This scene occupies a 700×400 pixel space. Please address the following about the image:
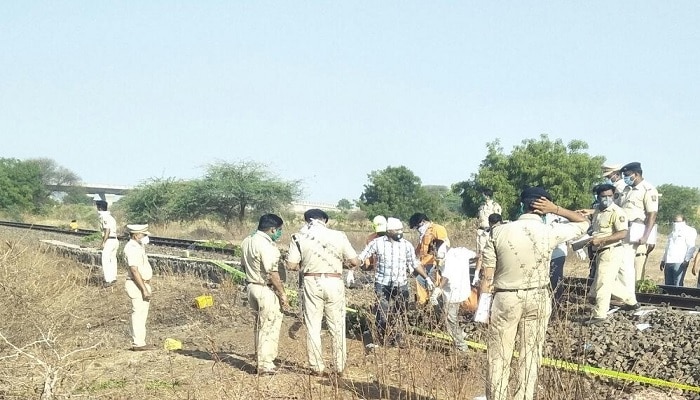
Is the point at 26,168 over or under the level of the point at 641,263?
over

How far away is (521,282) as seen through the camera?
6.01 m

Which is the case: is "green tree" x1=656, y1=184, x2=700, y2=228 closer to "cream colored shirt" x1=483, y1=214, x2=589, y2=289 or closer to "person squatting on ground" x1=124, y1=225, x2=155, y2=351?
"person squatting on ground" x1=124, y1=225, x2=155, y2=351

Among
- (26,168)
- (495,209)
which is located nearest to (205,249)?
(495,209)

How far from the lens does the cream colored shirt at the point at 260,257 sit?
833 centimetres

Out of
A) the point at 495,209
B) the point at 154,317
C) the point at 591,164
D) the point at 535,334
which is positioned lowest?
the point at 154,317

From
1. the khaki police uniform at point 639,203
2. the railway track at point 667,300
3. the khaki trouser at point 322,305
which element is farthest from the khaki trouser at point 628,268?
the khaki trouser at point 322,305

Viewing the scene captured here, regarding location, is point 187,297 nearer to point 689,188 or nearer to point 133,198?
point 133,198

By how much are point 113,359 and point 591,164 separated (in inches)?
1460

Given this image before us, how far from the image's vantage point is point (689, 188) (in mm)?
65062

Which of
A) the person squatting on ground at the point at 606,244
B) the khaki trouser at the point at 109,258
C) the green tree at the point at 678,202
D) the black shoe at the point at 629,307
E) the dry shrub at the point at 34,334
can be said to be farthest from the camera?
the green tree at the point at 678,202

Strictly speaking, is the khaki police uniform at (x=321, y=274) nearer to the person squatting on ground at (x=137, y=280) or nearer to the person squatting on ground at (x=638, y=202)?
the person squatting on ground at (x=137, y=280)

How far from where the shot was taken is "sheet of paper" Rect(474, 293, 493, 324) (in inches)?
239

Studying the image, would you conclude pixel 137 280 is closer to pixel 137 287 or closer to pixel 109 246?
pixel 137 287

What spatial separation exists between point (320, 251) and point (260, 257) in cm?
70
